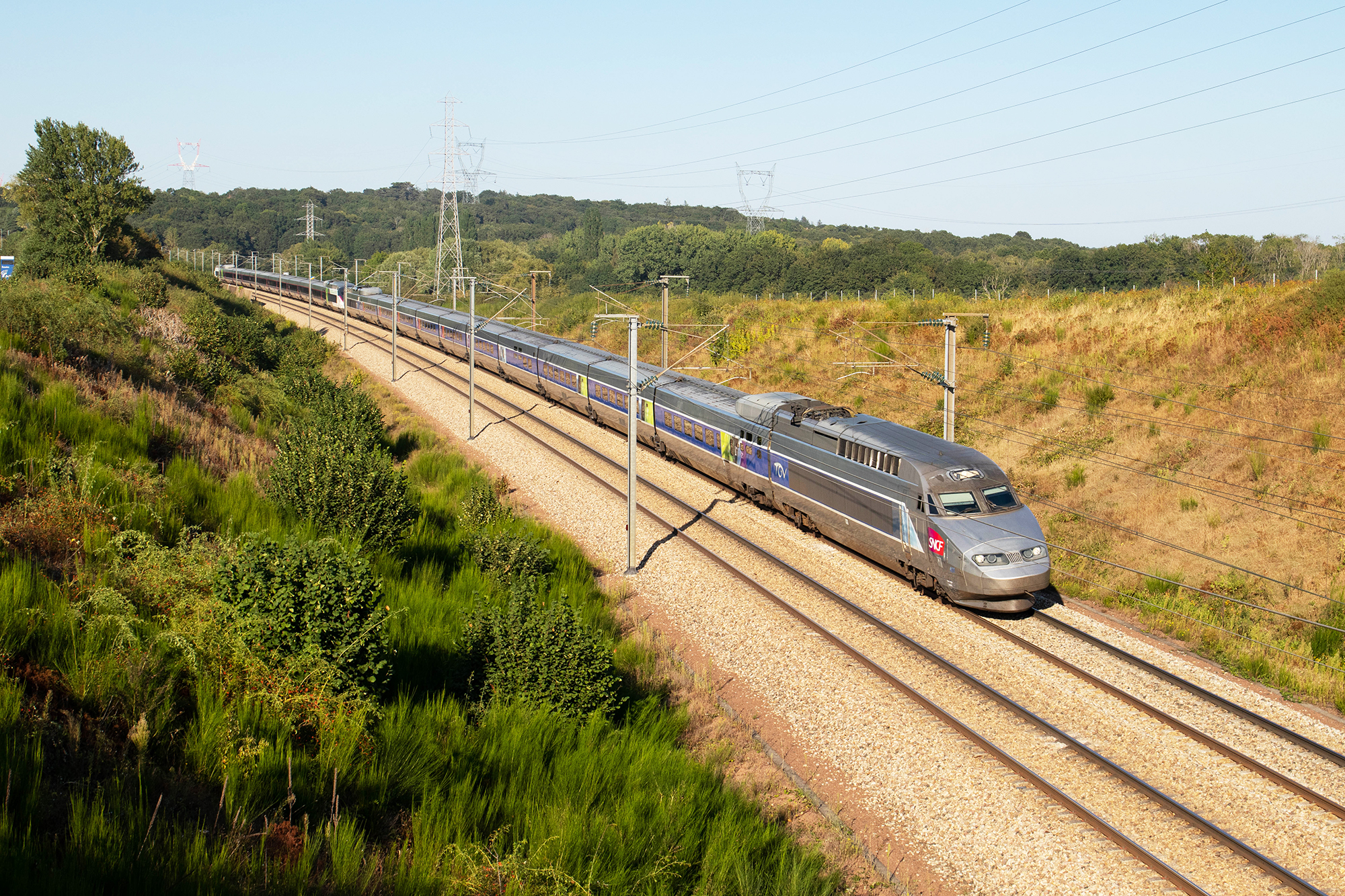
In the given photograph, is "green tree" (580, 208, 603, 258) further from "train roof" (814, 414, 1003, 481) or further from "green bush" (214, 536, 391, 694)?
"green bush" (214, 536, 391, 694)

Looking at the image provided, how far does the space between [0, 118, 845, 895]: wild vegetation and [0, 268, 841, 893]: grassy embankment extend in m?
0.03

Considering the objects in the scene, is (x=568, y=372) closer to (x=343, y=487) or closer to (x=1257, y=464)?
(x=343, y=487)

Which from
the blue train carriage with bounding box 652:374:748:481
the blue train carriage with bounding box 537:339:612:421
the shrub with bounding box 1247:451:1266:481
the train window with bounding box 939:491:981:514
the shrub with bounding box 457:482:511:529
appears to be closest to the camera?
the train window with bounding box 939:491:981:514

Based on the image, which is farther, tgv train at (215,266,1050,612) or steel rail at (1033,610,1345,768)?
tgv train at (215,266,1050,612)

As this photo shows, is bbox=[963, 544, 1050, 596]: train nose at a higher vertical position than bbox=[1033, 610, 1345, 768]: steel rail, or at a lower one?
higher

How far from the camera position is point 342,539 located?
15.8 meters

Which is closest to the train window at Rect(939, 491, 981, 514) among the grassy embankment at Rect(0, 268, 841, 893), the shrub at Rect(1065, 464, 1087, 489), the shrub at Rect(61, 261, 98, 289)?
the grassy embankment at Rect(0, 268, 841, 893)

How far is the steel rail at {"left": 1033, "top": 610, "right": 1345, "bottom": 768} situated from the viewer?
43.4 feet

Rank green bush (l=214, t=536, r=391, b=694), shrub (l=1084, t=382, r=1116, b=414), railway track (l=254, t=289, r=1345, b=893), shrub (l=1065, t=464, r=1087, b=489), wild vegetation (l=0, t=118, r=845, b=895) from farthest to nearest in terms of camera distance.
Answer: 1. shrub (l=1084, t=382, r=1116, b=414)
2. shrub (l=1065, t=464, r=1087, b=489)
3. railway track (l=254, t=289, r=1345, b=893)
4. green bush (l=214, t=536, r=391, b=694)
5. wild vegetation (l=0, t=118, r=845, b=895)

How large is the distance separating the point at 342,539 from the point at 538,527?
7284 millimetres

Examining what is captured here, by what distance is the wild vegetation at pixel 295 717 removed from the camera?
22.5ft

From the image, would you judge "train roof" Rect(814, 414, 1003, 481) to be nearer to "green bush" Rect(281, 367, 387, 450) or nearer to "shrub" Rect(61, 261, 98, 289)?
"green bush" Rect(281, 367, 387, 450)

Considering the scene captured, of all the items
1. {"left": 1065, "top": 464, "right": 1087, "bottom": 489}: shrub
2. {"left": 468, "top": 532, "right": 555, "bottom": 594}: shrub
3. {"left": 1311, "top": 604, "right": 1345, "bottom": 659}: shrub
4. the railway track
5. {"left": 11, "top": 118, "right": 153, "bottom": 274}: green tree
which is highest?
{"left": 11, "top": 118, "right": 153, "bottom": 274}: green tree

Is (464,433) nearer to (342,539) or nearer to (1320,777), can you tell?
(342,539)
